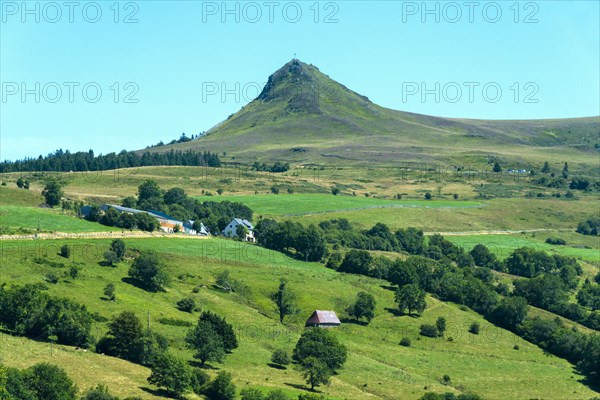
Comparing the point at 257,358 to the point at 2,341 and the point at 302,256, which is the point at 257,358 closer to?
the point at 2,341

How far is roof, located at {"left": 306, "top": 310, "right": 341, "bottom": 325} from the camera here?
131000 millimetres

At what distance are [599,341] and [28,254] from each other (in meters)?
75.6

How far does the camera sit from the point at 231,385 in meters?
93.9

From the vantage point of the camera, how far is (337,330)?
130750 millimetres

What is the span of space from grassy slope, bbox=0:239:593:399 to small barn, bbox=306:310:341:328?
1142mm

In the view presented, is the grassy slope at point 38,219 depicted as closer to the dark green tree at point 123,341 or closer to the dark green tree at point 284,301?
the dark green tree at point 284,301

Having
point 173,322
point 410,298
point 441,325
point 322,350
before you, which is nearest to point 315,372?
point 322,350

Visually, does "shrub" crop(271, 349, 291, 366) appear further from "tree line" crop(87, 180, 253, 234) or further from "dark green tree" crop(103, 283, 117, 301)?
"tree line" crop(87, 180, 253, 234)

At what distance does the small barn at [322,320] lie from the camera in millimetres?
130750

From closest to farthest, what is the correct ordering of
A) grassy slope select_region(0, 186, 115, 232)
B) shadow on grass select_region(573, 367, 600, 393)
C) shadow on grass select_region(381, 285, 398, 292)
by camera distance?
shadow on grass select_region(573, 367, 600, 393), grassy slope select_region(0, 186, 115, 232), shadow on grass select_region(381, 285, 398, 292)

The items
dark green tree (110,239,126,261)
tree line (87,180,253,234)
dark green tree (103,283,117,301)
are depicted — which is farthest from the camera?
tree line (87,180,253,234)

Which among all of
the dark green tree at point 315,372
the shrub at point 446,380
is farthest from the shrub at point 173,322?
the shrub at point 446,380

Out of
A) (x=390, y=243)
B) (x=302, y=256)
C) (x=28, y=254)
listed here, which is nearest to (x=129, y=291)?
(x=28, y=254)

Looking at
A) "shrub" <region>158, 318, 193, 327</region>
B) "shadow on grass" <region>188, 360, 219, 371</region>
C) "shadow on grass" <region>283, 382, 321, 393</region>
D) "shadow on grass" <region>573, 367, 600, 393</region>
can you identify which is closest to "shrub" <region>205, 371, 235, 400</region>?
"shadow on grass" <region>188, 360, 219, 371</region>
